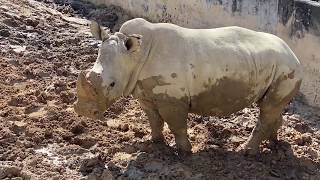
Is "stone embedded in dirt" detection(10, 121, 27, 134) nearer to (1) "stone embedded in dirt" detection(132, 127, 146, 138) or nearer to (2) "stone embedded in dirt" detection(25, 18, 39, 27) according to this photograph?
(1) "stone embedded in dirt" detection(132, 127, 146, 138)

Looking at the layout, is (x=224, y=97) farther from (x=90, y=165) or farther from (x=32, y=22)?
(x=32, y=22)

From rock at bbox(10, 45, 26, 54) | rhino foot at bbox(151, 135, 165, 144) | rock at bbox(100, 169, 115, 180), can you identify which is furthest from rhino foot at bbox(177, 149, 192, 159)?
rock at bbox(10, 45, 26, 54)

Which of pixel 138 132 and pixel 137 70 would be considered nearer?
pixel 137 70

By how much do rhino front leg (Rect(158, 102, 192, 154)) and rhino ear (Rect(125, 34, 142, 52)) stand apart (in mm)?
681

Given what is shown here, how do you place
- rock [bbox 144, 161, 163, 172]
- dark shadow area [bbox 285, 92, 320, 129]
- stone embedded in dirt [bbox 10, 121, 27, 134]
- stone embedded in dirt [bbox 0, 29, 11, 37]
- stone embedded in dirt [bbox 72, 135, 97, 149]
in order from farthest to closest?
1. stone embedded in dirt [bbox 0, 29, 11, 37]
2. dark shadow area [bbox 285, 92, 320, 129]
3. stone embedded in dirt [bbox 10, 121, 27, 134]
4. stone embedded in dirt [bbox 72, 135, 97, 149]
5. rock [bbox 144, 161, 163, 172]

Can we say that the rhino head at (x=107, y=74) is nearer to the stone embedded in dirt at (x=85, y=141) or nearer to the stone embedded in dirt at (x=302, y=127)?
the stone embedded in dirt at (x=85, y=141)

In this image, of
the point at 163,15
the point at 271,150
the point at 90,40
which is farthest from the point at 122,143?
the point at 163,15

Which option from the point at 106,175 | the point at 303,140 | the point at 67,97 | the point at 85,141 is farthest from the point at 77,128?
the point at 303,140

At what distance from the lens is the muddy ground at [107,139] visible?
705cm

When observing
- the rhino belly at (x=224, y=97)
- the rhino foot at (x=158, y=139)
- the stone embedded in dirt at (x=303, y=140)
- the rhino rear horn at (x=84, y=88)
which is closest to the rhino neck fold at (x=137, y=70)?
the rhino rear horn at (x=84, y=88)

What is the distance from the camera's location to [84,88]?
6602 millimetres

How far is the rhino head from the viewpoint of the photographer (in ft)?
21.4

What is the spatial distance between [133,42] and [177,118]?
0.96m

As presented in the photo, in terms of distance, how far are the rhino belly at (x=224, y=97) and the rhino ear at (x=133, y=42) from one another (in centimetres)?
85
